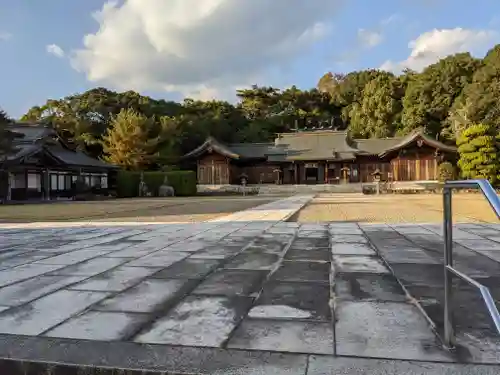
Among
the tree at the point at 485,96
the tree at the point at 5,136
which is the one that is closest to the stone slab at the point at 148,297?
the tree at the point at 5,136

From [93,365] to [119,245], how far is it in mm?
3454

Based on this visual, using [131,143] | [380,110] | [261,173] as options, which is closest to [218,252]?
[131,143]

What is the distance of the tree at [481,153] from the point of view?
24.7 meters

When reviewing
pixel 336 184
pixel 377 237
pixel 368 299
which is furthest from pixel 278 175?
pixel 368 299

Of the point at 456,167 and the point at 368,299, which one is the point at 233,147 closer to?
the point at 456,167

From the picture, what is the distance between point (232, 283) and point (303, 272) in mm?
672

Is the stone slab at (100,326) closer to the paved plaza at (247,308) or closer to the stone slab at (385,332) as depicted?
the paved plaza at (247,308)

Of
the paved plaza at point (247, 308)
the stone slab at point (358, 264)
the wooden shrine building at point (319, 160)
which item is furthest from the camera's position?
the wooden shrine building at point (319, 160)

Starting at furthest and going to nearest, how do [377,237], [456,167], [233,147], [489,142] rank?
1. [233,147]
2. [456,167]
3. [489,142]
4. [377,237]

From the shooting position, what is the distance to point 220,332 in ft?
6.89

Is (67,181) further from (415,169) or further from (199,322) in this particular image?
(199,322)

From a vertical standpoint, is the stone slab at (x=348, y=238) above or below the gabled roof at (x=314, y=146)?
below

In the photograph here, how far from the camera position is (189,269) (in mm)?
3600

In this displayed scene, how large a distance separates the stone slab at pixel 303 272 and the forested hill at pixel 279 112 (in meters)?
28.0
